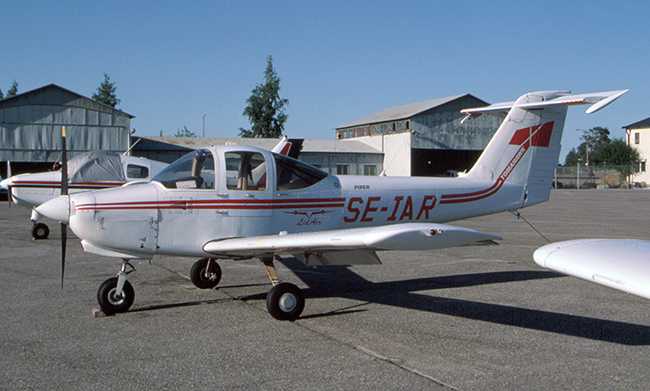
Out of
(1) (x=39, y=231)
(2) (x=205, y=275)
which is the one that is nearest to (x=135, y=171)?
(1) (x=39, y=231)

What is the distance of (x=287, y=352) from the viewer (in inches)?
187

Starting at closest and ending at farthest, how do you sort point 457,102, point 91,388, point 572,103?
point 91,388 < point 572,103 < point 457,102

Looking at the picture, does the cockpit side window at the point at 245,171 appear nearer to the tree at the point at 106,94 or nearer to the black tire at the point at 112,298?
the black tire at the point at 112,298

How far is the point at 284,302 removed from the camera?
19.1ft

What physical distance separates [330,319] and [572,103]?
512 cm

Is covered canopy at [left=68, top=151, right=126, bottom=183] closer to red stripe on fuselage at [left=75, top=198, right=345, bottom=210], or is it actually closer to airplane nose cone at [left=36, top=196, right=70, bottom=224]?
airplane nose cone at [left=36, top=196, right=70, bottom=224]

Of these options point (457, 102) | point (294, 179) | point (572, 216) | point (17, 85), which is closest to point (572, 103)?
point (294, 179)

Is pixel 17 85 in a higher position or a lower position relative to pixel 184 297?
higher

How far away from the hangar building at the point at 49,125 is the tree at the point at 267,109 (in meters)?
36.2

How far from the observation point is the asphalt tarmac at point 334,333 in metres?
4.09

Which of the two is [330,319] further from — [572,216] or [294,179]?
[572,216]

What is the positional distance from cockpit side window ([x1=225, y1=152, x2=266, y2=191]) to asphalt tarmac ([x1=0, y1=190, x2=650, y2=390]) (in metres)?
1.52

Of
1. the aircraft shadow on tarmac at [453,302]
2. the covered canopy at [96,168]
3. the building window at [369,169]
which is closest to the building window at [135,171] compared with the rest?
the covered canopy at [96,168]

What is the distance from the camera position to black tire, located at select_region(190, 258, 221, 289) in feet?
24.7
